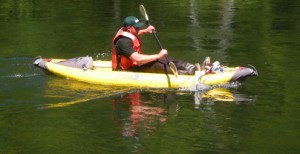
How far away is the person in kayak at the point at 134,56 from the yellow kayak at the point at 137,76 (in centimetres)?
22

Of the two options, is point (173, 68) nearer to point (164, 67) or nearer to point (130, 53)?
point (164, 67)

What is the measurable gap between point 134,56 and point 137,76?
13.1 inches

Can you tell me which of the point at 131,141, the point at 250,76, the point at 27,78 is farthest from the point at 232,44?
the point at 131,141

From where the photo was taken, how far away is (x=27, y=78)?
11703 mm

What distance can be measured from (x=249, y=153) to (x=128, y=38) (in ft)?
12.7

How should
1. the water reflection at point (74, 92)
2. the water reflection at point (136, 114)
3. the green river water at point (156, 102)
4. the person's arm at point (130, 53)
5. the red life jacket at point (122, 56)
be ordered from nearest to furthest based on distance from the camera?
the green river water at point (156, 102) < the water reflection at point (136, 114) < the water reflection at point (74, 92) < the person's arm at point (130, 53) < the red life jacket at point (122, 56)

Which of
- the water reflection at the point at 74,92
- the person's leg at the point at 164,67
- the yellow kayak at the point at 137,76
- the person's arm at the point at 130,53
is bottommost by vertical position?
the water reflection at the point at 74,92

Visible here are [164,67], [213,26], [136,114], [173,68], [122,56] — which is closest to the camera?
[136,114]

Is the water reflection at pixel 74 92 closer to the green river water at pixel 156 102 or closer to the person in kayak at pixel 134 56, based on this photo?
the green river water at pixel 156 102

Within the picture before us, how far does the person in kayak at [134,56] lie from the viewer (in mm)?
10617

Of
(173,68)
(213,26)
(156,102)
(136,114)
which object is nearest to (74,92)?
(156,102)

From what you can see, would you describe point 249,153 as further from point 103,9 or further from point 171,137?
point 103,9

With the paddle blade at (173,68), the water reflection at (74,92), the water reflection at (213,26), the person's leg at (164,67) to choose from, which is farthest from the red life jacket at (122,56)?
the water reflection at (213,26)

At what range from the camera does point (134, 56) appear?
34.8ft
